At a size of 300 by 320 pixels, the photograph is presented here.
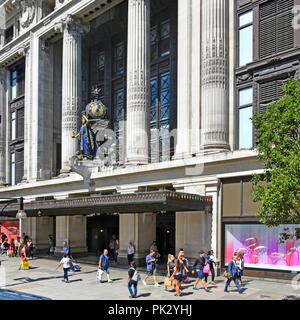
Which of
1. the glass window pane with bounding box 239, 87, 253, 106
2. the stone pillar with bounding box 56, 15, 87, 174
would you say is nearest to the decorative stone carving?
the stone pillar with bounding box 56, 15, 87, 174

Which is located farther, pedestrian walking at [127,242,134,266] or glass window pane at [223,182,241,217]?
pedestrian walking at [127,242,134,266]

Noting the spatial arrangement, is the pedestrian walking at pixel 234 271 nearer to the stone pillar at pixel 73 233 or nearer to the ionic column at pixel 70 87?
the stone pillar at pixel 73 233

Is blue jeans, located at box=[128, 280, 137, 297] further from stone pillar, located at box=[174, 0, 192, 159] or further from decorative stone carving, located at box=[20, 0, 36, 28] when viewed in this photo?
decorative stone carving, located at box=[20, 0, 36, 28]

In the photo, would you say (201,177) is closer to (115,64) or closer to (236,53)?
(236,53)

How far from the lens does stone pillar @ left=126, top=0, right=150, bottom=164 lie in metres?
25.9

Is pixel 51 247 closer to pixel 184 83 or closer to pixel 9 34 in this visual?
pixel 184 83

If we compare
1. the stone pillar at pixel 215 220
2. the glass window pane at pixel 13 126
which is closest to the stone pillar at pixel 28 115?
the glass window pane at pixel 13 126

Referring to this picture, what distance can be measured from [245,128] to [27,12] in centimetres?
2649

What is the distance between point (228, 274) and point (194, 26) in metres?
14.2

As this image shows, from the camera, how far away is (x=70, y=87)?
106 ft

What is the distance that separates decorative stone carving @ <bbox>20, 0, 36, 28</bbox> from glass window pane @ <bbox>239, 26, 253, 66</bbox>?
2287 cm

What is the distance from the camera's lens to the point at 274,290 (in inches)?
677

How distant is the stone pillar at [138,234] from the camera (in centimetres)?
2572

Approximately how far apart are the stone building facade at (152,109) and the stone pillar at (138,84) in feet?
0.21
